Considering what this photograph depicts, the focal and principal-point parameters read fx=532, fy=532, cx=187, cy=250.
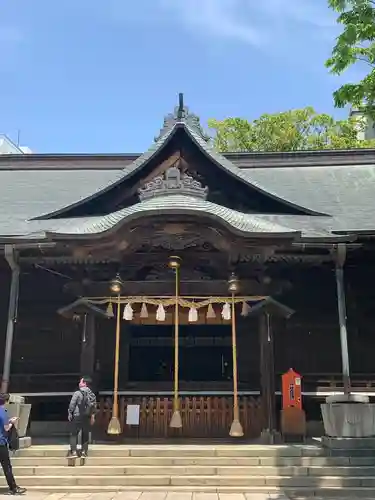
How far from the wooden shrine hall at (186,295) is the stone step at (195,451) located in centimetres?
69

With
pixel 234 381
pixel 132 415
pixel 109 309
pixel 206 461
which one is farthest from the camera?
pixel 109 309

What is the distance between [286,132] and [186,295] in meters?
22.1

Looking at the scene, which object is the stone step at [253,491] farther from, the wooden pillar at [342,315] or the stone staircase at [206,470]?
the wooden pillar at [342,315]

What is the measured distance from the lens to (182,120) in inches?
555

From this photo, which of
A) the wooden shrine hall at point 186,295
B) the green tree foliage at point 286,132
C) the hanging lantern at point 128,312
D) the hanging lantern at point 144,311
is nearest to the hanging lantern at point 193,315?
the wooden shrine hall at point 186,295

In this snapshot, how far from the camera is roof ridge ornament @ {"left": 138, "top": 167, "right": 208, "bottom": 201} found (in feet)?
41.9

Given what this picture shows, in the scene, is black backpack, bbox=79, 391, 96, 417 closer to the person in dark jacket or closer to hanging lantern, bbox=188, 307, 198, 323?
the person in dark jacket

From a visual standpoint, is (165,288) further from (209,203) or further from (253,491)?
(253,491)

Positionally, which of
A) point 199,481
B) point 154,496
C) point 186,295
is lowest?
point 154,496

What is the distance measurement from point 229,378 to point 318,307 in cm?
294

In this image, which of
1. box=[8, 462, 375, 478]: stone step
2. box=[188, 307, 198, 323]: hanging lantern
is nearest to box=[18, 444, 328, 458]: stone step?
box=[8, 462, 375, 478]: stone step

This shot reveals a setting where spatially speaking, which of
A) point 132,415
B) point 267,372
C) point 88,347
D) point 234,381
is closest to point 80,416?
point 132,415

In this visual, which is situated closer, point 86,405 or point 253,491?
point 253,491

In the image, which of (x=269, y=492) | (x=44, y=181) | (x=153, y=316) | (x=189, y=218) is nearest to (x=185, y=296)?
(x=153, y=316)
